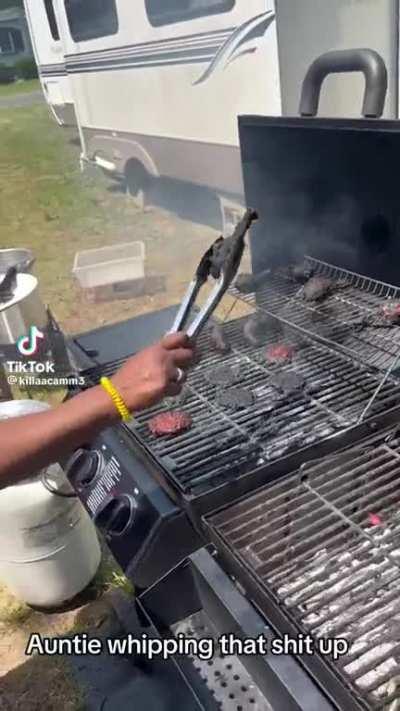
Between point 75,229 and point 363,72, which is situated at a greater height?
point 363,72

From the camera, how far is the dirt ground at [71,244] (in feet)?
7.73

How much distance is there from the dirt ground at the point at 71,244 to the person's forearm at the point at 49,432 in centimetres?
147

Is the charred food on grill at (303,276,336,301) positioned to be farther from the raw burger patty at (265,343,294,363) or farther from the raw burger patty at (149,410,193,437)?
the raw burger patty at (149,410,193,437)

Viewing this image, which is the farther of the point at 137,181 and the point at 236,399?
the point at 137,181

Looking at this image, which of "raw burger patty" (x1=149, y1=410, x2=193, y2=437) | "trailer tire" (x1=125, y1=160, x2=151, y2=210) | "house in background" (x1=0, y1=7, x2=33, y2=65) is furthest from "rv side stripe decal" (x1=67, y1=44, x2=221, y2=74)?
"house in background" (x1=0, y1=7, x2=33, y2=65)

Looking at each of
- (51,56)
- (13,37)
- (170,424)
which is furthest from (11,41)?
(170,424)

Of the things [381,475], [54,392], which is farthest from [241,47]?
[381,475]

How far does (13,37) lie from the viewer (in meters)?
17.1

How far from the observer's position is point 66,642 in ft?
7.66

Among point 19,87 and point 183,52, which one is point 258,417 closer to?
point 183,52

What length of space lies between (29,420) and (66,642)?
1.54 metres

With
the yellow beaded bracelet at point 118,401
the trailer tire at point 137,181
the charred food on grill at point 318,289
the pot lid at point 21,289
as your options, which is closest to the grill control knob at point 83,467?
the yellow beaded bracelet at point 118,401

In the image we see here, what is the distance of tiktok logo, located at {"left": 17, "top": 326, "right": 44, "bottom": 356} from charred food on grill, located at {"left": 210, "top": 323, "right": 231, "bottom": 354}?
212 centimetres

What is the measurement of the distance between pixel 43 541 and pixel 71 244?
578cm
